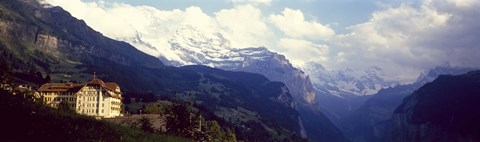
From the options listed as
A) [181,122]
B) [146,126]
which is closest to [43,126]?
[146,126]

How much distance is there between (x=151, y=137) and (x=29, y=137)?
26557mm

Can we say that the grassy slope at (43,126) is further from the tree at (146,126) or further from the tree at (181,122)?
the tree at (181,122)

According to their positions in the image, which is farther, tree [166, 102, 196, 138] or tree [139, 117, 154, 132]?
tree [166, 102, 196, 138]

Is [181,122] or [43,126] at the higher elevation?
[181,122]

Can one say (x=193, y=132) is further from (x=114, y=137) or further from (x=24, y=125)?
(x=24, y=125)

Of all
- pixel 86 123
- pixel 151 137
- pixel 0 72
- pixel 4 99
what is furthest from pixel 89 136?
pixel 0 72

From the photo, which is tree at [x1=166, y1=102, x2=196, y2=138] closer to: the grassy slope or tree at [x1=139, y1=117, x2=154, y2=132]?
tree at [x1=139, y1=117, x2=154, y2=132]

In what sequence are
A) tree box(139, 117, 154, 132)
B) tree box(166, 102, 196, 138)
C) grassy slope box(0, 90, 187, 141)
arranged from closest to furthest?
grassy slope box(0, 90, 187, 141)
tree box(139, 117, 154, 132)
tree box(166, 102, 196, 138)

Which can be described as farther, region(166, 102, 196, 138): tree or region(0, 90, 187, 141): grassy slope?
region(166, 102, 196, 138): tree

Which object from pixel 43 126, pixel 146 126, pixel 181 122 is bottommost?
pixel 146 126

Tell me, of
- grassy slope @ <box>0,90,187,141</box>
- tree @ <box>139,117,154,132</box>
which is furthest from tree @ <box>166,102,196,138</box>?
grassy slope @ <box>0,90,187,141</box>

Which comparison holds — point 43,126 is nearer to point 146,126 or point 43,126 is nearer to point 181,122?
point 146,126

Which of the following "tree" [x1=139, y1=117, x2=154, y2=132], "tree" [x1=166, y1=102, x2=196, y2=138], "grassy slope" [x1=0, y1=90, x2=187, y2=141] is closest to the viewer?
"grassy slope" [x1=0, y1=90, x2=187, y2=141]

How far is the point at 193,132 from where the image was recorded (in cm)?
12800
